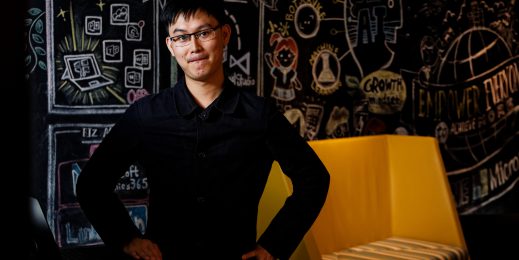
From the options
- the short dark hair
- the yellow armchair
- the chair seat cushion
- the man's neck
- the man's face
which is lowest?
the chair seat cushion

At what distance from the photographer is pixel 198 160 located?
6.91 feet

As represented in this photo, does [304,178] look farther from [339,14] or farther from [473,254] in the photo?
[473,254]

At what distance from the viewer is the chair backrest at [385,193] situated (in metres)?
3.69

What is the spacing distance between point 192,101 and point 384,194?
211 centimetres

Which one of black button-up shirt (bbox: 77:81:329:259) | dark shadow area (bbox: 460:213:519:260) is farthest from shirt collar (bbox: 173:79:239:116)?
dark shadow area (bbox: 460:213:519:260)

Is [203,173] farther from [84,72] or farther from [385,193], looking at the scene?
[385,193]

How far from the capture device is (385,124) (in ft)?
15.7

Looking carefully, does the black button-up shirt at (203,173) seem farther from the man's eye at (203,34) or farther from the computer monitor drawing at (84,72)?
the computer monitor drawing at (84,72)

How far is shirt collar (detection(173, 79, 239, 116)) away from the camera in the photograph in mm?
2148

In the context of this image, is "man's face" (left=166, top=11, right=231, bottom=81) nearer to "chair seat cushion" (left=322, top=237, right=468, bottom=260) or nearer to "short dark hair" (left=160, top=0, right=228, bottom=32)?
"short dark hair" (left=160, top=0, right=228, bottom=32)

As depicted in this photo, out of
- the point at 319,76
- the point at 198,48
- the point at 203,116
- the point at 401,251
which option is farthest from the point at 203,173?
the point at 319,76

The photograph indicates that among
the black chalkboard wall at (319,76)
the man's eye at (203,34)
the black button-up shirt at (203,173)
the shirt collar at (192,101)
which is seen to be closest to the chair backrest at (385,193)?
the black chalkboard wall at (319,76)

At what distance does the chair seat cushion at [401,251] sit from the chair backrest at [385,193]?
57 mm

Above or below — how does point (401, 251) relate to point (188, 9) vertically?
below
